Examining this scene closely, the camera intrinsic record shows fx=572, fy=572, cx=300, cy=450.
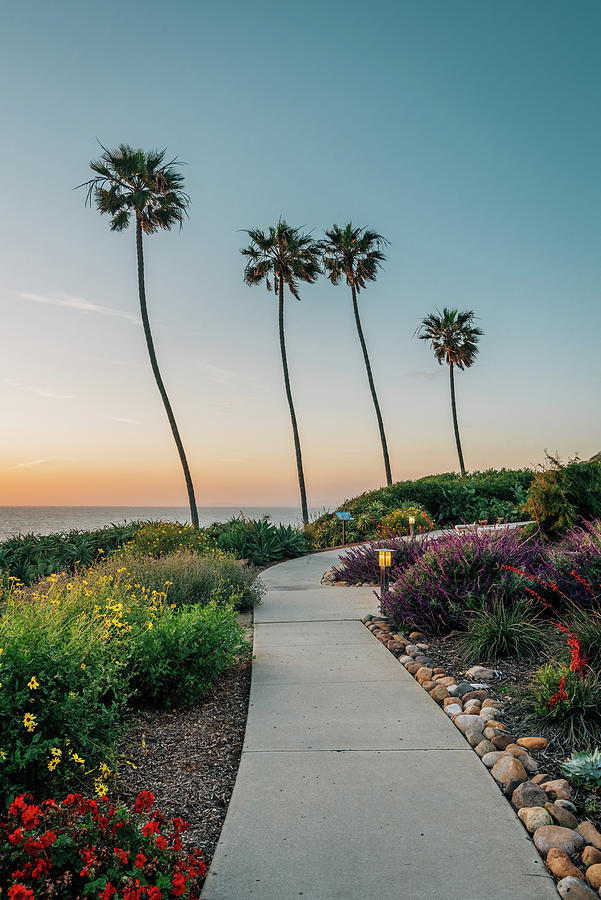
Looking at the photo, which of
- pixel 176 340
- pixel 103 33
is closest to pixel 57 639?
pixel 103 33

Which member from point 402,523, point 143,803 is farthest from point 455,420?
point 143,803

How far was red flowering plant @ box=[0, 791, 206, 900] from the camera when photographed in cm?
194

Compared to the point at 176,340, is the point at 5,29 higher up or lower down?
higher up

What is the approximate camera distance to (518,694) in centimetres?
428

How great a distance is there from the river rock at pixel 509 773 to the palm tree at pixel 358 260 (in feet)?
70.0

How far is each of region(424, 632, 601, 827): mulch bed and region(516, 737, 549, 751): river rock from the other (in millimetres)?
26

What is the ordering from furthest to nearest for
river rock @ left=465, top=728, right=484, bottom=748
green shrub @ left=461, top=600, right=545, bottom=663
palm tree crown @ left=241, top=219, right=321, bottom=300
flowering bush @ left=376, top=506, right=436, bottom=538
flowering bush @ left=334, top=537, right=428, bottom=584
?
1. palm tree crown @ left=241, top=219, right=321, bottom=300
2. flowering bush @ left=376, top=506, right=436, bottom=538
3. flowering bush @ left=334, top=537, right=428, bottom=584
4. green shrub @ left=461, top=600, right=545, bottom=663
5. river rock @ left=465, top=728, right=484, bottom=748

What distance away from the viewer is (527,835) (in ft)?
8.95

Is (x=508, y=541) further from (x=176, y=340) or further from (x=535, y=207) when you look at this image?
(x=176, y=340)

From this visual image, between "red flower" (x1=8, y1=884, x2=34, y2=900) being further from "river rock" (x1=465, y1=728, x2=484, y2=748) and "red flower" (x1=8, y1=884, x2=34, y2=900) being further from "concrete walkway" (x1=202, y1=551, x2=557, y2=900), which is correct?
"river rock" (x1=465, y1=728, x2=484, y2=748)

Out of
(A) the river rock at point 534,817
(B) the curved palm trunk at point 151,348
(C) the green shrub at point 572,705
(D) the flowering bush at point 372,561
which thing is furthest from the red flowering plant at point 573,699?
(B) the curved palm trunk at point 151,348

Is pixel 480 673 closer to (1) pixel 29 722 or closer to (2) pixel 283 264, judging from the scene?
(1) pixel 29 722

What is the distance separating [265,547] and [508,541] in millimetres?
7189

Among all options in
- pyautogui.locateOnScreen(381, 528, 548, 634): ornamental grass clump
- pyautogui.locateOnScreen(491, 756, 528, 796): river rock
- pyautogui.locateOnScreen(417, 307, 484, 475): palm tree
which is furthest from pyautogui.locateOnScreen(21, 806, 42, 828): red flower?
pyautogui.locateOnScreen(417, 307, 484, 475): palm tree
